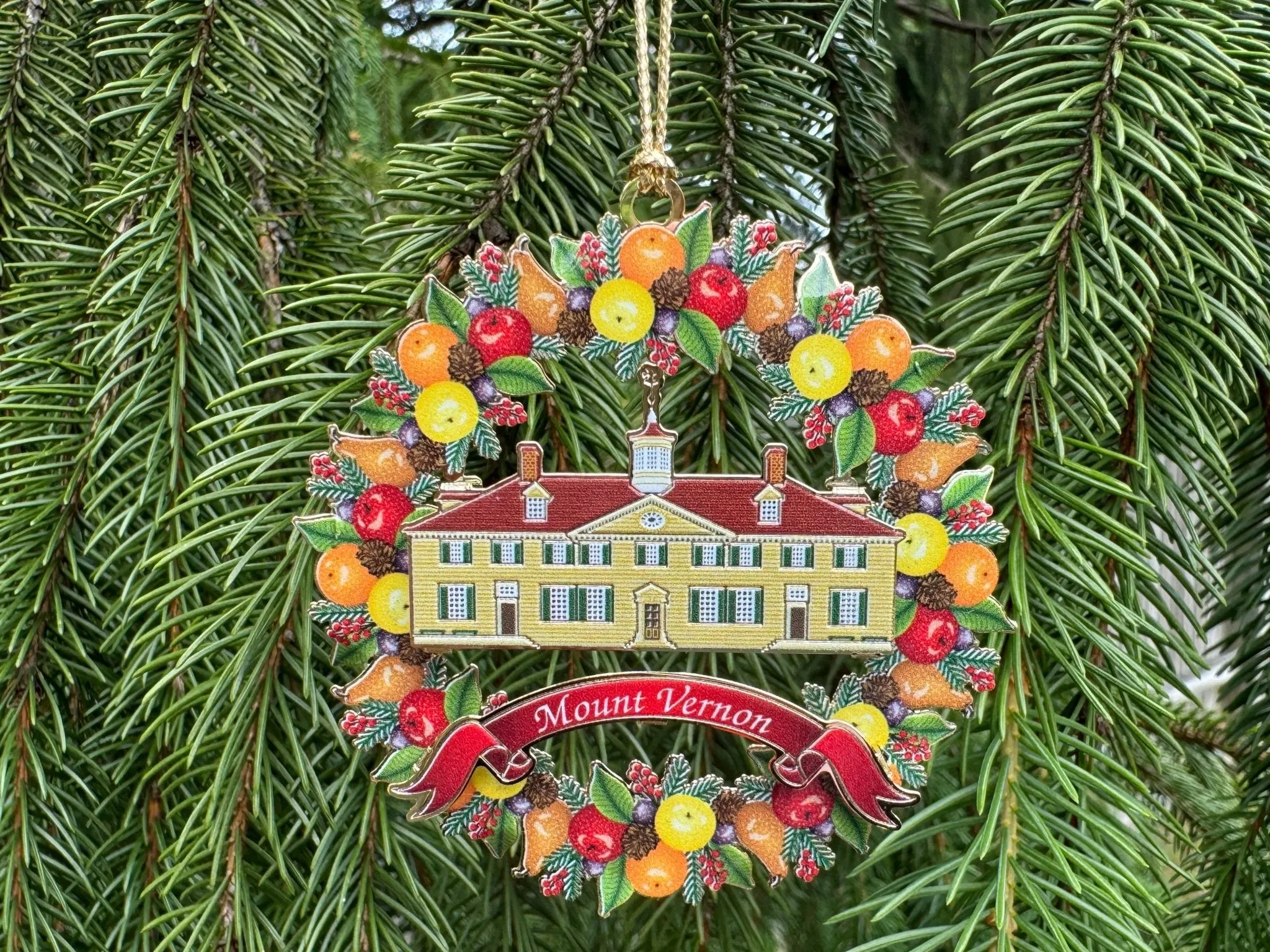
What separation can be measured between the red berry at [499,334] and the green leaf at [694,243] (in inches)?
3.1

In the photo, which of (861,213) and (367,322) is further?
(861,213)

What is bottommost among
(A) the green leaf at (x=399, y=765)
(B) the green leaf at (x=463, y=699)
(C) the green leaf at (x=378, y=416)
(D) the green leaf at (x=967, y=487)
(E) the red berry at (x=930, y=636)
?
(A) the green leaf at (x=399, y=765)

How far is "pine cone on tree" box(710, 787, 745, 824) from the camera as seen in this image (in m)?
0.53

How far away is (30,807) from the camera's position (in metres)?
0.58

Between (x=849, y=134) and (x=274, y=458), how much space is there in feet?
1.52

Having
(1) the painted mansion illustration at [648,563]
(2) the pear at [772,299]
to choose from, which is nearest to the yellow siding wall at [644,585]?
(1) the painted mansion illustration at [648,563]

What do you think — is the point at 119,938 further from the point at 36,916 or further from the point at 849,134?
the point at 849,134

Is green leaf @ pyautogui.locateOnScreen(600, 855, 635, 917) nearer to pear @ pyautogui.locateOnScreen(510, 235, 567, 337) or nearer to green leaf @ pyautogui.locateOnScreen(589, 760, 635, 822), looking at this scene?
green leaf @ pyautogui.locateOnScreen(589, 760, 635, 822)

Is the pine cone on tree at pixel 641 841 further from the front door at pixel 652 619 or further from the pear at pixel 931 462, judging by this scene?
the pear at pixel 931 462

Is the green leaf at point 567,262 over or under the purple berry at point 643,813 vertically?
over

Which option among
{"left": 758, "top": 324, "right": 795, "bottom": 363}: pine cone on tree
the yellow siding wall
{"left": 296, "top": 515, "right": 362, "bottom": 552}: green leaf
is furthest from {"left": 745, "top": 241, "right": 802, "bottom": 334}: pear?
{"left": 296, "top": 515, "right": 362, "bottom": 552}: green leaf

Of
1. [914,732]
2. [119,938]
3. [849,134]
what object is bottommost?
[119,938]

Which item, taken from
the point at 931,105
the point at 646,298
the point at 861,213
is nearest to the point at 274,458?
the point at 646,298

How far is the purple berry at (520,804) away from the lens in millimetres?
533
